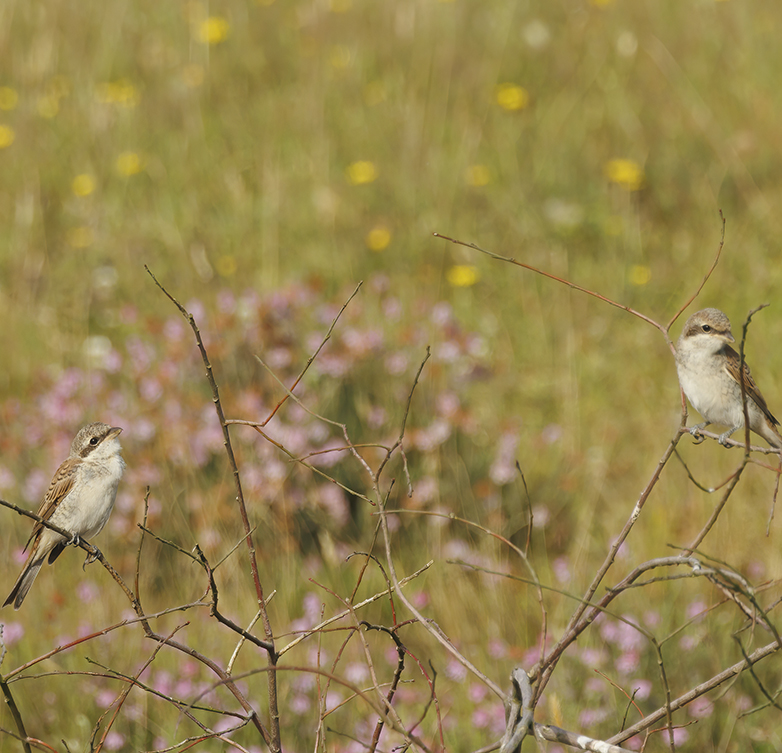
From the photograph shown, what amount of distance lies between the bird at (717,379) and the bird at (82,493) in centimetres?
209

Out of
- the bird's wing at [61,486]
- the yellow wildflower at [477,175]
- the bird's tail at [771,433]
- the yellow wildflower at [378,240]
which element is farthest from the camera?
the yellow wildflower at [477,175]

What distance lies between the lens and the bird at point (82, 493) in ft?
10.6

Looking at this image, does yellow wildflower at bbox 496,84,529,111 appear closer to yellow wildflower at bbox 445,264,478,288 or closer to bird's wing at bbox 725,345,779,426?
yellow wildflower at bbox 445,264,478,288

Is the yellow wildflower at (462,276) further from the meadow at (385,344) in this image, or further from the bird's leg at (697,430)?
the bird's leg at (697,430)

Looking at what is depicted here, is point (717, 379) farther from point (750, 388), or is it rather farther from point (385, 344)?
point (385, 344)

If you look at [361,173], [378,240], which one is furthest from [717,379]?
[361,173]

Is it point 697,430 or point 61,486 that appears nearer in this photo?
point 697,430

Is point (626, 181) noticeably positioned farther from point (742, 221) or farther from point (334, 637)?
point (334, 637)

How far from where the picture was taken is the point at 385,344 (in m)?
5.66

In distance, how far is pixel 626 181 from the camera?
24.4ft

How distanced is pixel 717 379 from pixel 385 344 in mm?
2452

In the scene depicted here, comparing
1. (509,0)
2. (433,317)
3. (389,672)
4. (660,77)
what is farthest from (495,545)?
(509,0)

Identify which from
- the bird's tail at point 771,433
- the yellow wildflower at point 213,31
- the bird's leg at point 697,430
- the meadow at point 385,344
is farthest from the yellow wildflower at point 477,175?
the bird's leg at point 697,430

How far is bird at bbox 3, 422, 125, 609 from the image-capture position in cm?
322
